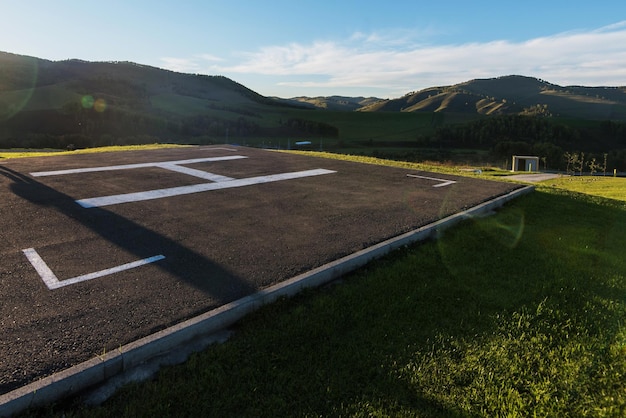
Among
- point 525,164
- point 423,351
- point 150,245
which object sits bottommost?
point 423,351

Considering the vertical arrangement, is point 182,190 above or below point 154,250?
above

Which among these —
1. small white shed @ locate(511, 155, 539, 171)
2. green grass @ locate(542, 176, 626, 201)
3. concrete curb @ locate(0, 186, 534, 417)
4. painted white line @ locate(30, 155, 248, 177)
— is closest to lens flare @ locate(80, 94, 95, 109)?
small white shed @ locate(511, 155, 539, 171)

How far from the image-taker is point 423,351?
294 cm

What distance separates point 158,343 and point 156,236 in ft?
7.60

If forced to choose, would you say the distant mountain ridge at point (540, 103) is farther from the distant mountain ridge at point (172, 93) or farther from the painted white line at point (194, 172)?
the painted white line at point (194, 172)

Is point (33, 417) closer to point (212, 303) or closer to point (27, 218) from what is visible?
point (212, 303)

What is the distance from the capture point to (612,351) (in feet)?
9.85

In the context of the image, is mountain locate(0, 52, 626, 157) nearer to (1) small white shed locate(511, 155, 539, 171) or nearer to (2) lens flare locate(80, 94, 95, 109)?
(2) lens flare locate(80, 94, 95, 109)

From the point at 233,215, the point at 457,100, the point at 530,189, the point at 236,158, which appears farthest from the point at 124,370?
the point at 457,100

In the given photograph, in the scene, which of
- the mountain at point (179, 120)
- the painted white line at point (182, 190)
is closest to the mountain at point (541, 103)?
the mountain at point (179, 120)

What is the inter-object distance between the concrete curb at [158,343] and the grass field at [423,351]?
11cm

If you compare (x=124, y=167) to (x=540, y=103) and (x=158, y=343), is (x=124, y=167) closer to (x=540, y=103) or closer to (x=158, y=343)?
(x=158, y=343)

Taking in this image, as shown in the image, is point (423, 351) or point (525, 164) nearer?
point (423, 351)

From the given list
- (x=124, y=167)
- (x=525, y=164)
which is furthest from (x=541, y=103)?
(x=124, y=167)
